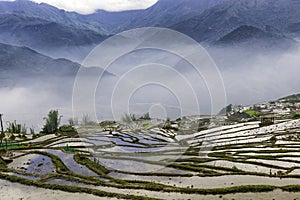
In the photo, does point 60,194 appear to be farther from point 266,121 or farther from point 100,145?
point 266,121

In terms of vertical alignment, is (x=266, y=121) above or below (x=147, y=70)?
below

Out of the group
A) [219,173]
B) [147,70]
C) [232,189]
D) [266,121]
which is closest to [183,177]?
[219,173]

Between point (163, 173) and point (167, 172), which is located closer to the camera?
point (163, 173)

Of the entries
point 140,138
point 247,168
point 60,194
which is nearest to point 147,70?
point 140,138

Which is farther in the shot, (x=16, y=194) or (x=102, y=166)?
(x=102, y=166)

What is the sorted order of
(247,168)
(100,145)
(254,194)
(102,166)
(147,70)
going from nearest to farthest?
1. (254,194)
2. (247,168)
3. (102,166)
4. (147,70)
5. (100,145)

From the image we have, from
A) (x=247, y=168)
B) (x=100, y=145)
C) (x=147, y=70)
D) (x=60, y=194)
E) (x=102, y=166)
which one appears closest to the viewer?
(x=60, y=194)

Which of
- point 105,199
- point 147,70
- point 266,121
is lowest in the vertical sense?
point 105,199
